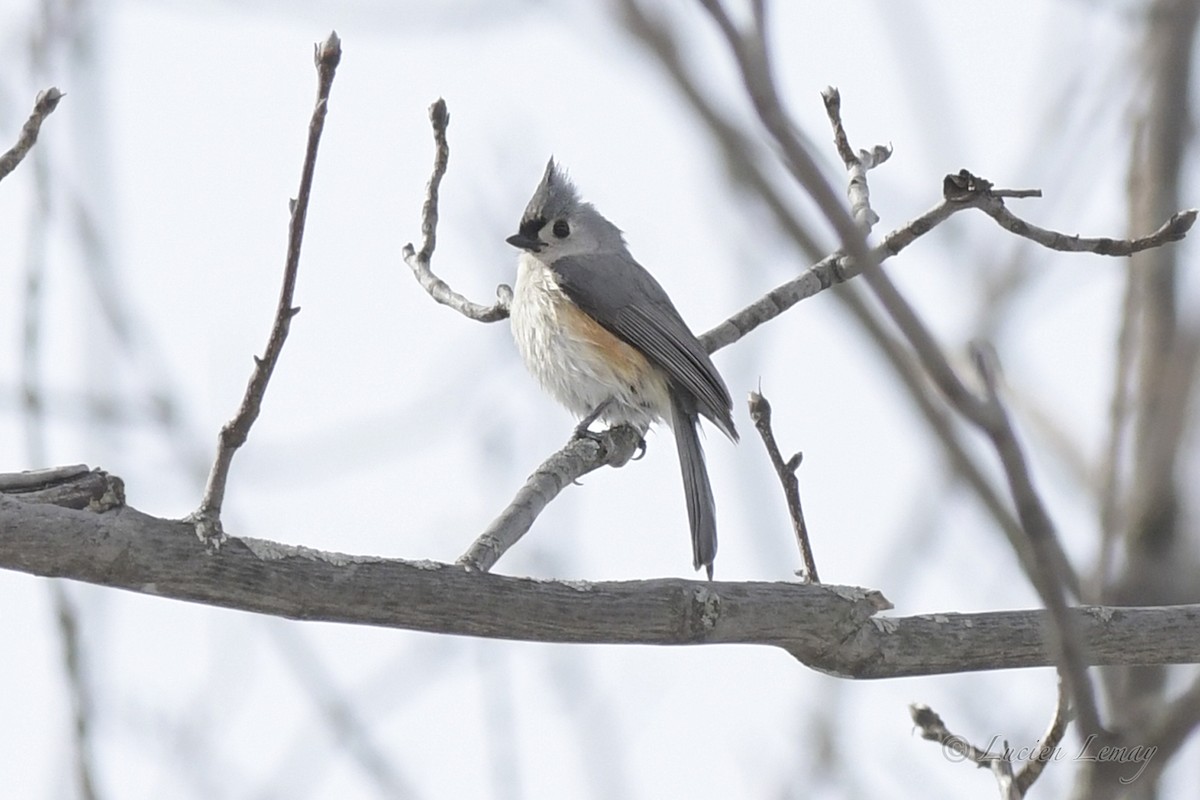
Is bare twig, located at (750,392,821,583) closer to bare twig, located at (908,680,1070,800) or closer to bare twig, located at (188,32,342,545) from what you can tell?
bare twig, located at (908,680,1070,800)

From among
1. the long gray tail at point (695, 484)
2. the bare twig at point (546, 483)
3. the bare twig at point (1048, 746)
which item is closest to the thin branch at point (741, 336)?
the bare twig at point (546, 483)

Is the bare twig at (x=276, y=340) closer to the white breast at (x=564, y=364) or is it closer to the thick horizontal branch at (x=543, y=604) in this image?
the thick horizontal branch at (x=543, y=604)

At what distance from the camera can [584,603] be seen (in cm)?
228

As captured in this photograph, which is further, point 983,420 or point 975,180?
point 975,180

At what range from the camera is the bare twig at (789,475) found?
108 inches

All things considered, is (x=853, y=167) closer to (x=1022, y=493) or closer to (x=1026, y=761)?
(x=1026, y=761)

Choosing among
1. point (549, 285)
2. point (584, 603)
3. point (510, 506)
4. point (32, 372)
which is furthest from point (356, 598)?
point (549, 285)

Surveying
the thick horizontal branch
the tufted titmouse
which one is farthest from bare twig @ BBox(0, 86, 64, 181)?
the tufted titmouse

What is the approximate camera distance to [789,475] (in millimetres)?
2822

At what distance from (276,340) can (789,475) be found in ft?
4.00

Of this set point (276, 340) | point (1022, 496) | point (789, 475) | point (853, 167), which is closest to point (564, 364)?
point (853, 167)

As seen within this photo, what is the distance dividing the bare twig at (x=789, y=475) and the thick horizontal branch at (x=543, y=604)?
23cm

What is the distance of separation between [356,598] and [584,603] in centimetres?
37

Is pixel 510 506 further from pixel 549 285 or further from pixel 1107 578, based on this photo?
pixel 549 285
